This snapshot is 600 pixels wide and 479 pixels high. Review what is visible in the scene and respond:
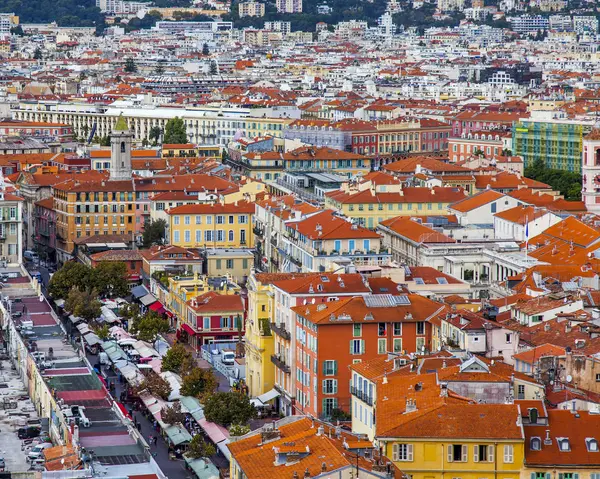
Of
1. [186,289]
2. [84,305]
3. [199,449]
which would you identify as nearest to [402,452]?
Answer: [199,449]

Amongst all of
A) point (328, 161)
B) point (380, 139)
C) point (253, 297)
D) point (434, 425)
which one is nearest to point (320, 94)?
point (380, 139)

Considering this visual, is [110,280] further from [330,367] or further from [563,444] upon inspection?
[563,444]

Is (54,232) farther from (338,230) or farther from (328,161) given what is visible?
(338,230)

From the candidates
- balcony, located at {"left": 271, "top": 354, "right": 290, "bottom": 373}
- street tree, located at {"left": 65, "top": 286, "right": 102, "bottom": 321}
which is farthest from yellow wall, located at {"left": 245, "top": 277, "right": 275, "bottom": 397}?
street tree, located at {"left": 65, "top": 286, "right": 102, "bottom": 321}

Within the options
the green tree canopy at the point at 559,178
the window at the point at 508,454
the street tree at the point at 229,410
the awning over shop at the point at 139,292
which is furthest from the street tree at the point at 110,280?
the window at the point at 508,454

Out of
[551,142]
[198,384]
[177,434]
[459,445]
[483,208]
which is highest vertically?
[459,445]
